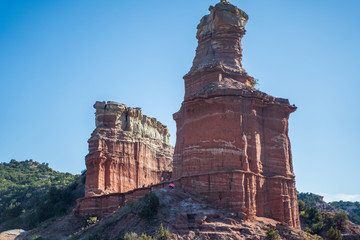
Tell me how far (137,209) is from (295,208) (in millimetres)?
13993

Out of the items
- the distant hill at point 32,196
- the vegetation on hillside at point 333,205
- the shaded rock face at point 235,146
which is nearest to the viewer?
the shaded rock face at point 235,146

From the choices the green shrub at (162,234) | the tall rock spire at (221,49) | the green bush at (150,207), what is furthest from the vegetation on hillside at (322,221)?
the green shrub at (162,234)

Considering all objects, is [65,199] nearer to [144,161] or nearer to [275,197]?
[144,161]

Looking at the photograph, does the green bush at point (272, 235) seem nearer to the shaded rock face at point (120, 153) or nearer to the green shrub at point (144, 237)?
the green shrub at point (144, 237)

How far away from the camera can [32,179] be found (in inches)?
4596

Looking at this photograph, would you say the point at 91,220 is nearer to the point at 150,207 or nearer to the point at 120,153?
the point at 120,153

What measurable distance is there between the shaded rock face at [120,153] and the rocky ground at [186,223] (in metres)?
23.1

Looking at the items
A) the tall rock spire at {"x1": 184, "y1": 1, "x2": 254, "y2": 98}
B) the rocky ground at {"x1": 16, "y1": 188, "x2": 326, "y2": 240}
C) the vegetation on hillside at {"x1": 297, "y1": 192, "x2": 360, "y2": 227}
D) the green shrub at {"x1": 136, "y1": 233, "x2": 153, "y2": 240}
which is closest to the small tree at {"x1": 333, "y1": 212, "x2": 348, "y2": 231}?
the rocky ground at {"x1": 16, "y1": 188, "x2": 326, "y2": 240}

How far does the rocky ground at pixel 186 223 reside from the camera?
3031 centimetres

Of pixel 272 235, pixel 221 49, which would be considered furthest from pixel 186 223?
pixel 221 49

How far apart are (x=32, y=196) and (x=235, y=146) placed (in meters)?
63.6

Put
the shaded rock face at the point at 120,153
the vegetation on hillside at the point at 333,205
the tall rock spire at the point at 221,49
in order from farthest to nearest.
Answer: the vegetation on hillside at the point at 333,205 → the shaded rock face at the point at 120,153 → the tall rock spire at the point at 221,49

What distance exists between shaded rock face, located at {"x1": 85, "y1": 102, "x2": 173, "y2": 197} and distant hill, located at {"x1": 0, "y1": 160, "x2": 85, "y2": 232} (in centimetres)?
1240

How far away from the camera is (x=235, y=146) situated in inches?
1391
